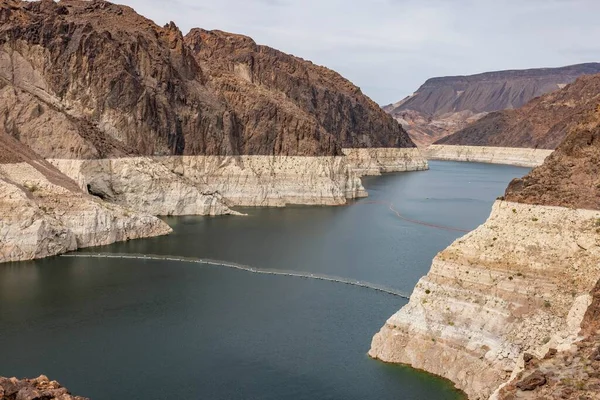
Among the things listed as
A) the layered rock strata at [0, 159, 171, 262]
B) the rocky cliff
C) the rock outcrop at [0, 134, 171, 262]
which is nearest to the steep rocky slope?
the rock outcrop at [0, 134, 171, 262]

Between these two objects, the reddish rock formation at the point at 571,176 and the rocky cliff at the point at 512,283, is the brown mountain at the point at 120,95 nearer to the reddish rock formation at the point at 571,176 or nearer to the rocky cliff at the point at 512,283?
the rocky cliff at the point at 512,283

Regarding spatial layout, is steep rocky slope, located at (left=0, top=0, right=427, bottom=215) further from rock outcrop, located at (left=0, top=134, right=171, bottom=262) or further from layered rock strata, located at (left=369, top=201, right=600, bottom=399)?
layered rock strata, located at (left=369, top=201, right=600, bottom=399)

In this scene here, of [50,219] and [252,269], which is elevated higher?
[50,219]

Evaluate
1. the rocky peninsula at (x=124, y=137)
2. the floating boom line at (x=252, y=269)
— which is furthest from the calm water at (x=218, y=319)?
the rocky peninsula at (x=124, y=137)

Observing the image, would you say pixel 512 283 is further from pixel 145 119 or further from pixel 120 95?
pixel 120 95

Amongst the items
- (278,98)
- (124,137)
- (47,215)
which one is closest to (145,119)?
(124,137)

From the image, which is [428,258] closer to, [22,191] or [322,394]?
[322,394]
